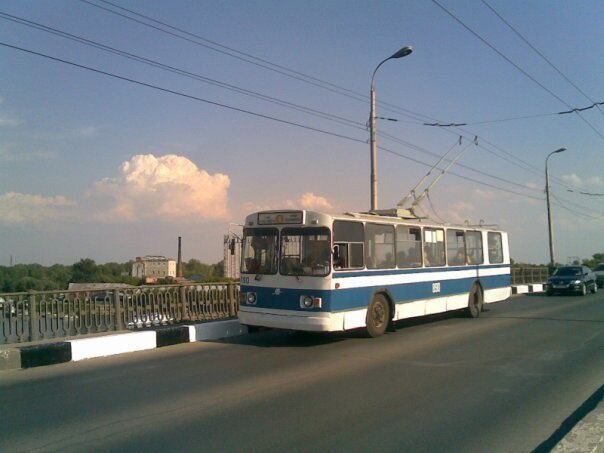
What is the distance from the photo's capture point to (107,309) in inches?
479

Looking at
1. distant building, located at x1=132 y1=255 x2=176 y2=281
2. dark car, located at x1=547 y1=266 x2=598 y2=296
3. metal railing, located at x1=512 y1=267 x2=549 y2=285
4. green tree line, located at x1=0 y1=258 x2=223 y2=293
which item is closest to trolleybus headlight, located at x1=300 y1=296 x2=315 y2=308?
green tree line, located at x1=0 y1=258 x2=223 y2=293

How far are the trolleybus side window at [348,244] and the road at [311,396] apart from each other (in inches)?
69.2

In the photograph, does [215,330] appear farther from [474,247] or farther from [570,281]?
[570,281]

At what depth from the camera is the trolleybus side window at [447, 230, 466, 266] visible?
16.1 m

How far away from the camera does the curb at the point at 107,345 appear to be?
959 cm

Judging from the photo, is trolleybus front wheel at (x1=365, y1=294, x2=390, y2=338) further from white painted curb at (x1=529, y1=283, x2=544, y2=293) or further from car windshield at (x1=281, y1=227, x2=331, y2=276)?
white painted curb at (x1=529, y1=283, x2=544, y2=293)

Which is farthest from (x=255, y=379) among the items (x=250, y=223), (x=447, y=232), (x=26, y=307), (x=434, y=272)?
(x=447, y=232)

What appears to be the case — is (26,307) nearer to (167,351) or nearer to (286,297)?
(167,351)

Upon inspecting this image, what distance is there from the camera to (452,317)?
58.0 feet

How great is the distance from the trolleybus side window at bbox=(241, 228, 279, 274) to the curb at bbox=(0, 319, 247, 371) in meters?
1.94

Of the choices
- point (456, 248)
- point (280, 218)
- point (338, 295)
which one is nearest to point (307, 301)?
point (338, 295)

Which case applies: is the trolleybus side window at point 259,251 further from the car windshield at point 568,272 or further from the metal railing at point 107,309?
the car windshield at point 568,272

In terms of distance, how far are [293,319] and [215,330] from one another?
8.94 feet

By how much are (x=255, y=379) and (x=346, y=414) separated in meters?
2.34
